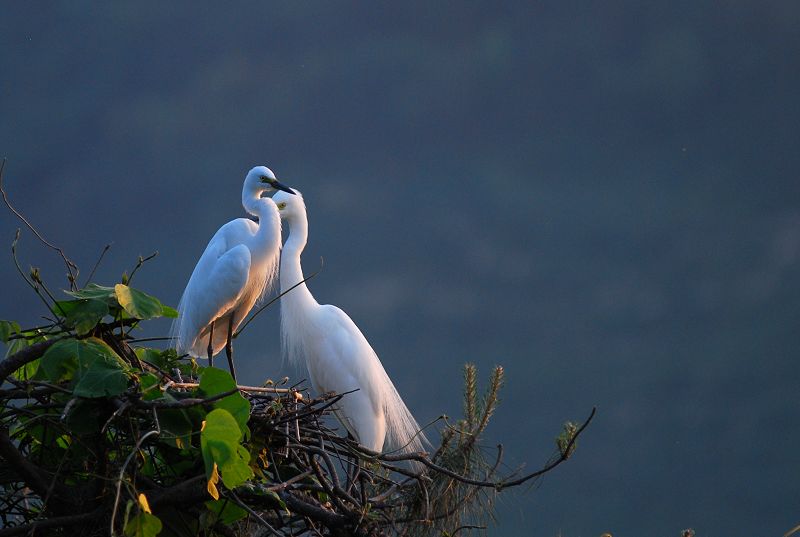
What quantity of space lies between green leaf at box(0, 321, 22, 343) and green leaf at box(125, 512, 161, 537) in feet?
2.13

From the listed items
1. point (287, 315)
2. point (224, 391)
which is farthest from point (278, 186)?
point (224, 391)

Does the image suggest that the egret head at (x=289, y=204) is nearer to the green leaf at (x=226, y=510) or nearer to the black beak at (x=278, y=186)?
the black beak at (x=278, y=186)

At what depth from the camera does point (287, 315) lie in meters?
5.73

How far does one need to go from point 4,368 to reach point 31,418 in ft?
0.45

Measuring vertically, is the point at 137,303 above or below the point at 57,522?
above

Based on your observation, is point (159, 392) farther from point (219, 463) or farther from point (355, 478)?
point (355, 478)

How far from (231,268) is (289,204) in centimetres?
82

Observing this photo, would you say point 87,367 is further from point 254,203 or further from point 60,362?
point 254,203

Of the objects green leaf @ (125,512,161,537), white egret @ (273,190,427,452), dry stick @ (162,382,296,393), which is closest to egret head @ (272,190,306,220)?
white egret @ (273,190,427,452)

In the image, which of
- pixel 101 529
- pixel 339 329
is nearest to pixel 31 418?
pixel 101 529

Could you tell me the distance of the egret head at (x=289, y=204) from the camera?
532cm

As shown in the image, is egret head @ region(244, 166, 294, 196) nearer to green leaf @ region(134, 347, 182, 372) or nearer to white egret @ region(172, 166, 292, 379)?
white egret @ region(172, 166, 292, 379)

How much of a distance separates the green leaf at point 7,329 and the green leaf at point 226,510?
1.94ft

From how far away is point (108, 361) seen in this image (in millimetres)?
1915
